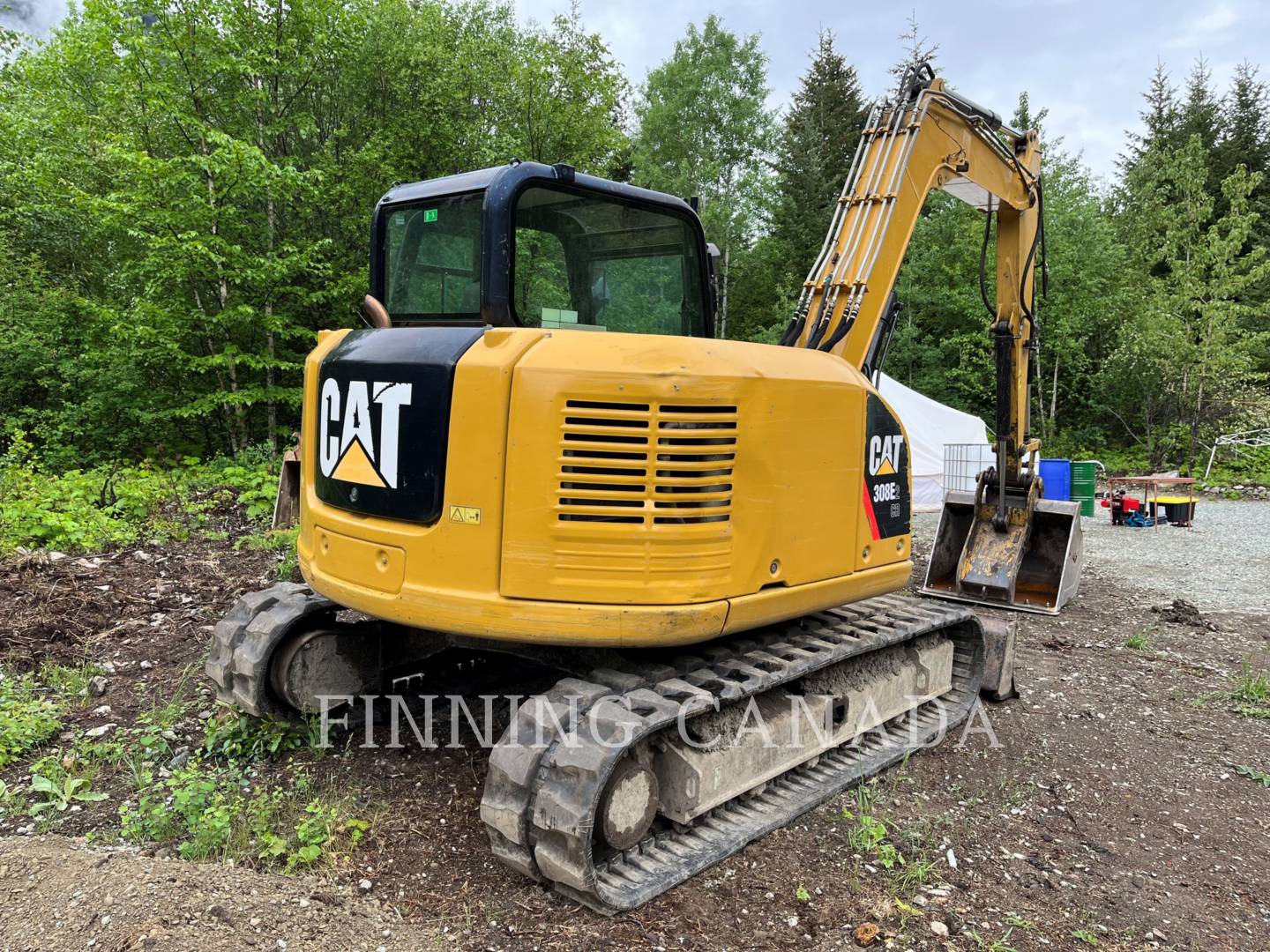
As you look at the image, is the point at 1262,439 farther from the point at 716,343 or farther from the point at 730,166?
the point at 716,343

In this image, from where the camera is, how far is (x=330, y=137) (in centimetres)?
1627

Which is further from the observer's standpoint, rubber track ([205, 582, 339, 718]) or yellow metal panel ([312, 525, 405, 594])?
rubber track ([205, 582, 339, 718])

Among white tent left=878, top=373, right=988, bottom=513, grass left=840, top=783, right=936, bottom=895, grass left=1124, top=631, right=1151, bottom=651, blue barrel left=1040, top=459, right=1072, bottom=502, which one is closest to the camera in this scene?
grass left=840, top=783, right=936, bottom=895

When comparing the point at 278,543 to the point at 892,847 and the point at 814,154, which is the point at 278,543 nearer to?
the point at 892,847

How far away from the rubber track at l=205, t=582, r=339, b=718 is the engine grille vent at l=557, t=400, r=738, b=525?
1.78 meters

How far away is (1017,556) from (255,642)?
19.5ft

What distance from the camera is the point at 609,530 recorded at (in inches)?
121

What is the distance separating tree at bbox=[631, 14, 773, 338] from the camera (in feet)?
79.3

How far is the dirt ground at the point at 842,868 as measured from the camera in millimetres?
2785

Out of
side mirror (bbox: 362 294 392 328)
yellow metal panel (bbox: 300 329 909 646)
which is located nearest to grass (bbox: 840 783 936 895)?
yellow metal panel (bbox: 300 329 909 646)

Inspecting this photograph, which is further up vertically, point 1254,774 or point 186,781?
point 1254,774

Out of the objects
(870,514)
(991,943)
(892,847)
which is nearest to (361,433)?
(870,514)

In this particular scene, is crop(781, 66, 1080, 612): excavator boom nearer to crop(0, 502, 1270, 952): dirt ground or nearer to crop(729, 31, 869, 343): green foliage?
crop(0, 502, 1270, 952): dirt ground

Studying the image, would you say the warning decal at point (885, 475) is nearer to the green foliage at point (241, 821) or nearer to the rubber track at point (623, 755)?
the rubber track at point (623, 755)
